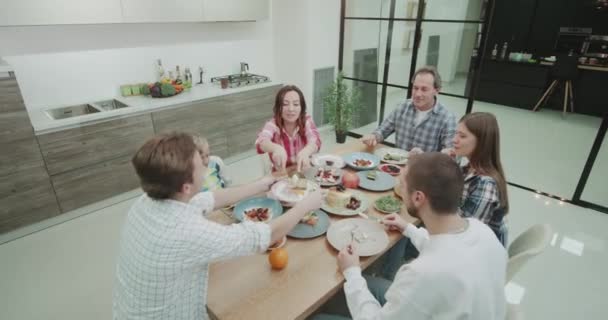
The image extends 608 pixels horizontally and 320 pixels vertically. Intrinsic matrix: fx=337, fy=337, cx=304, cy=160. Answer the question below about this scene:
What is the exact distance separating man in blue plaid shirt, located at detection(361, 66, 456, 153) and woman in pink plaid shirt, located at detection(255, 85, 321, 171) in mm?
427

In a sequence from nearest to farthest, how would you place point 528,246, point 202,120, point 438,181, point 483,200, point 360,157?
point 438,181 < point 528,246 < point 483,200 < point 360,157 < point 202,120

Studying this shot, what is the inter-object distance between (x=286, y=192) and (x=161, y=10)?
93.4 inches

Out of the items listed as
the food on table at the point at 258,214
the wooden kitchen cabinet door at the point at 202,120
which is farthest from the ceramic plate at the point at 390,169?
the wooden kitchen cabinet door at the point at 202,120

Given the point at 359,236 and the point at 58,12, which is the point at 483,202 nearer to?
the point at 359,236

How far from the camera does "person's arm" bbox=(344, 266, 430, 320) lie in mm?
958

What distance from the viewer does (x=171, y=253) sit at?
39.5 inches

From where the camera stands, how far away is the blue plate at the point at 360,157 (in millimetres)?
2045

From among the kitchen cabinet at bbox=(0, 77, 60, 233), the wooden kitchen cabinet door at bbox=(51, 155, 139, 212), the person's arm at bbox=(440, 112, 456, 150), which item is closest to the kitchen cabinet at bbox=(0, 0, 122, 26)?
the kitchen cabinet at bbox=(0, 77, 60, 233)

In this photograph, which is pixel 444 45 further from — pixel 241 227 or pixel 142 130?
pixel 241 227

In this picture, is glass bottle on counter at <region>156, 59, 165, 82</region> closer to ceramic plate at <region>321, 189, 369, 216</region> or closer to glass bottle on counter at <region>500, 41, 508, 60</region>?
ceramic plate at <region>321, 189, 369, 216</region>

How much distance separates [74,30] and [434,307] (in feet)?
11.3

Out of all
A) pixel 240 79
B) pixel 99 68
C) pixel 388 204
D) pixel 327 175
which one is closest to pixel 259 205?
pixel 327 175

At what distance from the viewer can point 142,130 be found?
301cm

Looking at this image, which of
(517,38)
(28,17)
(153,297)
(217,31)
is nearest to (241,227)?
(153,297)
